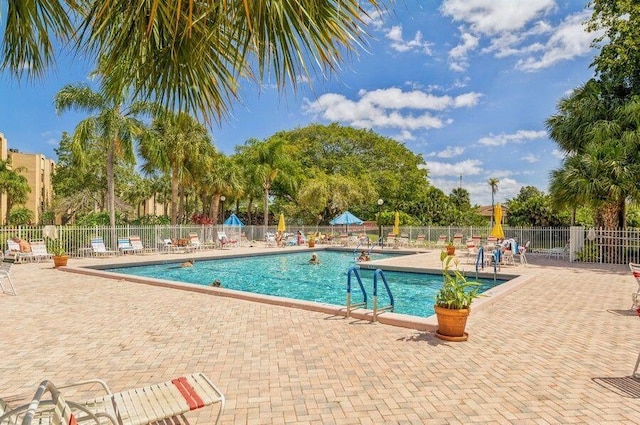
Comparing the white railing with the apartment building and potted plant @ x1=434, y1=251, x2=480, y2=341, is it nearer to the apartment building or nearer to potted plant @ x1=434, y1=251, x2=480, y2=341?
potted plant @ x1=434, y1=251, x2=480, y2=341

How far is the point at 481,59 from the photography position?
23.0 meters

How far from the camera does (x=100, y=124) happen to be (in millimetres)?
19578

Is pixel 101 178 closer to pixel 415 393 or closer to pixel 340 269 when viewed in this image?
pixel 340 269

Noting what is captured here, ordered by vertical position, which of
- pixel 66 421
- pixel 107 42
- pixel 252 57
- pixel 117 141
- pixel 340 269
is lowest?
pixel 340 269

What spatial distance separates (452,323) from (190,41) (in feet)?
16.0

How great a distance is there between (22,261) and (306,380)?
54.0 feet

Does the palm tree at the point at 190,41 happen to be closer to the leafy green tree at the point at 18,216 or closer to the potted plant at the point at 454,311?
the potted plant at the point at 454,311

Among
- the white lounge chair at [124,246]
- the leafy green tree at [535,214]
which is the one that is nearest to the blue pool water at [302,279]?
the white lounge chair at [124,246]

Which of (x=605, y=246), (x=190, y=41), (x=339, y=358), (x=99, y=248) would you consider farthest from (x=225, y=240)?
(x=190, y=41)

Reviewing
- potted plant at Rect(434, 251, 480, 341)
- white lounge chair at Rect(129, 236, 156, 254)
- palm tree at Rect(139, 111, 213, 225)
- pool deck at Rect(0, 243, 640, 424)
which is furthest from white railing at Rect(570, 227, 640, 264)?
white lounge chair at Rect(129, 236, 156, 254)

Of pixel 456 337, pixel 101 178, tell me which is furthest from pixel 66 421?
pixel 101 178

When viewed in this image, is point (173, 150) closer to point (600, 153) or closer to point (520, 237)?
point (520, 237)

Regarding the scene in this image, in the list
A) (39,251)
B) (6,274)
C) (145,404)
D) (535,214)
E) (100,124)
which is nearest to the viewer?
(145,404)

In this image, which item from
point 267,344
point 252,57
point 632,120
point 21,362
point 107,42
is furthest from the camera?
point 632,120
